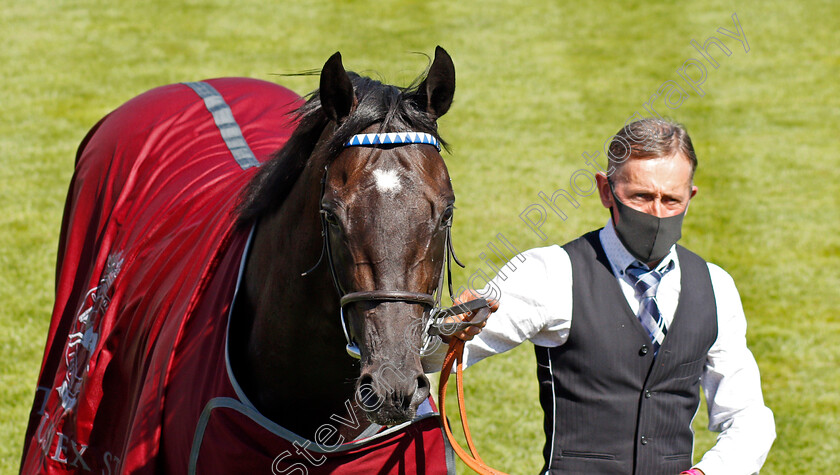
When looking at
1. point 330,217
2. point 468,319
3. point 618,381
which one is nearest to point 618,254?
point 618,381

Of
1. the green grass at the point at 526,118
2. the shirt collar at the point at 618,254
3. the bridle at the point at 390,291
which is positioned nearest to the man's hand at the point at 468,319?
the bridle at the point at 390,291

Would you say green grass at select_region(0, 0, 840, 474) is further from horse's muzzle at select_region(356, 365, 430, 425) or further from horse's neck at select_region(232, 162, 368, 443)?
horse's muzzle at select_region(356, 365, 430, 425)

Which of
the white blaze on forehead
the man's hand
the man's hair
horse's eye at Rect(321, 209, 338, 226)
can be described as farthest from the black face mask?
horse's eye at Rect(321, 209, 338, 226)

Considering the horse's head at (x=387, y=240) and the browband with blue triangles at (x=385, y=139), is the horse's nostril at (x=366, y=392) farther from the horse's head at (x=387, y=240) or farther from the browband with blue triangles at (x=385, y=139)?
the browband with blue triangles at (x=385, y=139)

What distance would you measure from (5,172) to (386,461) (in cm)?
538

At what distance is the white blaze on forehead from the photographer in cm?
179

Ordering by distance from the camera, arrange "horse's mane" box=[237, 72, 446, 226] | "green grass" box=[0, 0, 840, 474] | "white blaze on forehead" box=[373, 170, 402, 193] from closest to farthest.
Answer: "white blaze on forehead" box=[373, 170, 402, 193], "horse's mane" box=[237, 72, 446, 226], "green grass" box=[0, 0, 840, 474]

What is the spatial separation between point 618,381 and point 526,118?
552 centimetres

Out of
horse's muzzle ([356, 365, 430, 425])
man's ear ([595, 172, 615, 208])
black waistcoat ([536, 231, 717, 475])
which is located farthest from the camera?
man's ear ([595, 172, 615, 208])

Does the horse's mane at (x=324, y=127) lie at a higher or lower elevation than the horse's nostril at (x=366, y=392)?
higher

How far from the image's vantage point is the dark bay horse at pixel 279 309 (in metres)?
1.77

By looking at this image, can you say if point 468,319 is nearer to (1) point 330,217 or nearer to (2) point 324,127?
(1) point 330,217

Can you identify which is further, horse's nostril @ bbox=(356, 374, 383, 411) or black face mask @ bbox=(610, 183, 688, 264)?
black face mask @ bbox=(610, 183, 688, 264)

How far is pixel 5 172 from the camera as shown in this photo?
6.47 meters
